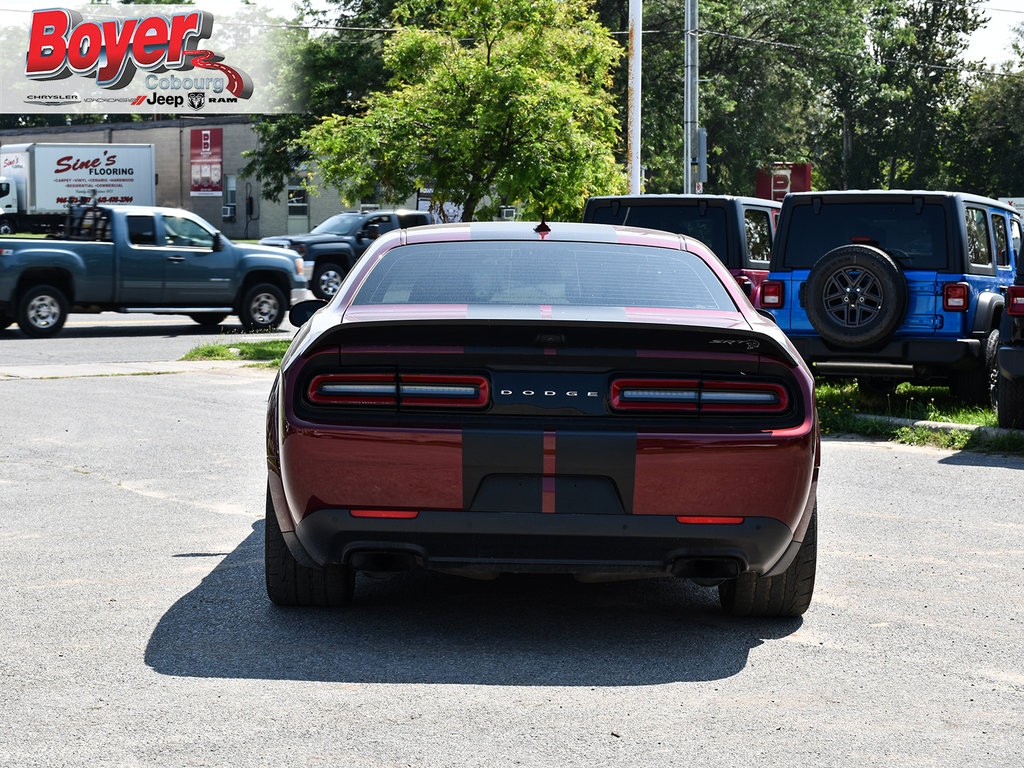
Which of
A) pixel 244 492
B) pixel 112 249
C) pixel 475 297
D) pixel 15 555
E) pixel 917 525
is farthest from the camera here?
pixel 112 249

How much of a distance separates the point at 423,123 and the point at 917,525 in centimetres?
1214

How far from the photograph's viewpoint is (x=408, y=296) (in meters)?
5.22

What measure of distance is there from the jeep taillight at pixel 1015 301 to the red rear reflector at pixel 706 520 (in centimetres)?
624

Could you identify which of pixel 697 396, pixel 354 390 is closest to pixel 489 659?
pixel 354 390

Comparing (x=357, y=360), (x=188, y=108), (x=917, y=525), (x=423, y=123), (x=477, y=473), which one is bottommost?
(x=917, y=525)

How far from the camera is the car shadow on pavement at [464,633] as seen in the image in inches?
181

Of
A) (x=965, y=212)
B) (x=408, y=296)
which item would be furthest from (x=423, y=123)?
(x=408, y=296)

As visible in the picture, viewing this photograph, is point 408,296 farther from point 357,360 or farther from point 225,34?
point 225,34

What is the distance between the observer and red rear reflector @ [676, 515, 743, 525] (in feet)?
15.3

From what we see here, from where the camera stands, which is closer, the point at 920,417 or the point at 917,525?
the point at 917,525

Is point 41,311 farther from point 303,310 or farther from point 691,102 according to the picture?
point 303,310

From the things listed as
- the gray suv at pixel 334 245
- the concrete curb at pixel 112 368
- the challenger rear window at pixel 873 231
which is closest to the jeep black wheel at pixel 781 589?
the challenger rear window at pixel 873 231

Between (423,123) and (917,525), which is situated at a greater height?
(423,123)

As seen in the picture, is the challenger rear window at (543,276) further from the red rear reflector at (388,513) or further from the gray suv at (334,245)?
the gray suv at (334,245)
